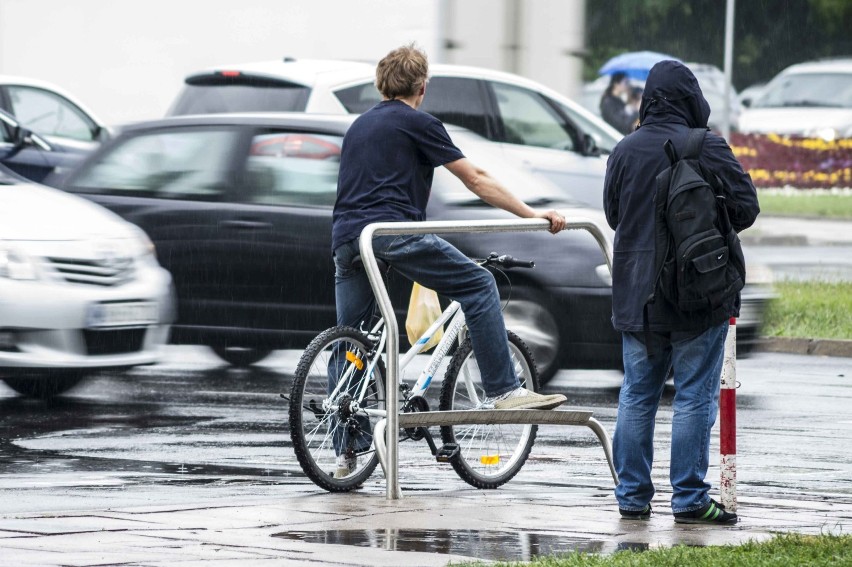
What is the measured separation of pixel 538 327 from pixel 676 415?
4036 millimetres

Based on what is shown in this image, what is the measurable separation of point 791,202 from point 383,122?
21926mm

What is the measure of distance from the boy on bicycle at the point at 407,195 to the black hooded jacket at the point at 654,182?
26.7 inches

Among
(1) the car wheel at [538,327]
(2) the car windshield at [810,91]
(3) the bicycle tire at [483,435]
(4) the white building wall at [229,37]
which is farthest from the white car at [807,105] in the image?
(3) the bicycle tire at [483,435]

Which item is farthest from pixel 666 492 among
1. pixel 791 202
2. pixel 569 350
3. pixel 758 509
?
pixel 791 202

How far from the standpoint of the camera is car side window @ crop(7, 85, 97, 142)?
18156mm

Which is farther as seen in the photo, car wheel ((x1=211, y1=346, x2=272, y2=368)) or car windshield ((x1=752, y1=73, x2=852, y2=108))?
car windshield ((x1=752, y1=73, x2=852, y2=108))

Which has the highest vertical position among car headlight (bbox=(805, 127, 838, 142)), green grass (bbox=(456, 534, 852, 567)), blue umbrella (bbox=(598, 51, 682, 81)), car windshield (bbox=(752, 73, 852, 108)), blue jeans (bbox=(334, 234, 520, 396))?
blue jeans (bbox=(334, 234, 520, 396))

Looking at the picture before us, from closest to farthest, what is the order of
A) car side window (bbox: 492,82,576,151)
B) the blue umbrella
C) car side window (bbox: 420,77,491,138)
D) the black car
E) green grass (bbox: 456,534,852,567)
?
green grass (bbox: 456,534,852,567)
the black car
car side window (bbox: 420,77,491,138)
car side window (bbox: 492,82,576,151)
the blue umbrella

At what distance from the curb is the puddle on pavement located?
776 centimetres

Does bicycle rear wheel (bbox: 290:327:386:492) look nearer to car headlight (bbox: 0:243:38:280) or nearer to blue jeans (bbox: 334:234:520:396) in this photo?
blue jeans (bbox: 334:234:520:396)

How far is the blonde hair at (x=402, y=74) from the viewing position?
7.87 metres

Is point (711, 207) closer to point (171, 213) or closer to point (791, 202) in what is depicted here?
point (171, 213)

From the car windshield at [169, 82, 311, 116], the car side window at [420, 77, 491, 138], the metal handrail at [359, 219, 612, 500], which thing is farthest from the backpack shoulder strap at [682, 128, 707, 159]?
the car side window at [420, 77, 491, 138]

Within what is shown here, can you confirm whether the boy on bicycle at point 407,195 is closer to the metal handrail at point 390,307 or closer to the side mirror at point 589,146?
the metal handrail at point 390,307
